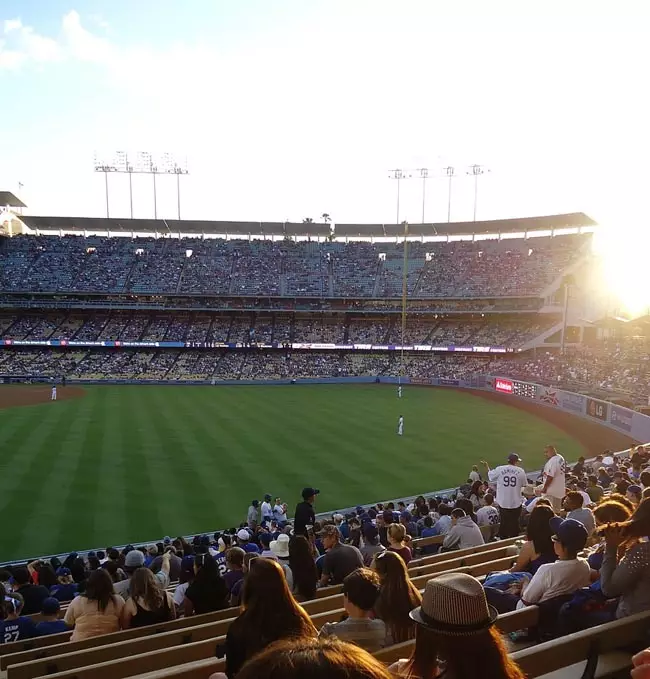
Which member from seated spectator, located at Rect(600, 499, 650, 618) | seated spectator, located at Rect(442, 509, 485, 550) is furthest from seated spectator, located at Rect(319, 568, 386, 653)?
seated spectator, located at Rect(442, 509, 485, 550)

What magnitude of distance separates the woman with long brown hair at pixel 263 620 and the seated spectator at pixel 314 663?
2095 mm

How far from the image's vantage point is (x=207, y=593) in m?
6.15

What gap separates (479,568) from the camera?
668 centimetres

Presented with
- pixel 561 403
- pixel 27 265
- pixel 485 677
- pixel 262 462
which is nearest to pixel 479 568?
pixel 485 677

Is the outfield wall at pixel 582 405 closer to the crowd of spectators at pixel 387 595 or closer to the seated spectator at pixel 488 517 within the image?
the seated spectator at pixel 488 517

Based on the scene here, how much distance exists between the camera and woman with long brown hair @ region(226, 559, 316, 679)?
325cm

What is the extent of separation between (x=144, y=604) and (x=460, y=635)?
449 centimetres

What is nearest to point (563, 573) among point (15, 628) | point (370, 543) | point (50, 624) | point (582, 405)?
point (370, 543)

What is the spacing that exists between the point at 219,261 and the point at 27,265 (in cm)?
2380

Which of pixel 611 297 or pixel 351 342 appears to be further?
pixel 351 342

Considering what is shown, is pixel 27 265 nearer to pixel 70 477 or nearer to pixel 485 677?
pixel 70 477

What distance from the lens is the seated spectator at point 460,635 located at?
2172mm

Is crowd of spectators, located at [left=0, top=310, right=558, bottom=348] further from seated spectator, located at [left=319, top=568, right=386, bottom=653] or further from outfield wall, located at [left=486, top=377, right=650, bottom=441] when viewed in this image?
seated spectator, located at [left=319, top=568, right=386, bottom=653]

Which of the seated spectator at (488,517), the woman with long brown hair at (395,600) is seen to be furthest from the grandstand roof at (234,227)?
the woman with long brown hair at (395,600)
